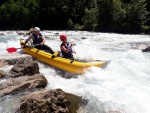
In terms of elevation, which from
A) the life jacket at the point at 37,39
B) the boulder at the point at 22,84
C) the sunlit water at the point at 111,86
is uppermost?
the life jacket at the point at 37,39

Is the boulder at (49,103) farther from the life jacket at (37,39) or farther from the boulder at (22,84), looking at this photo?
the life jacket at (37,39)

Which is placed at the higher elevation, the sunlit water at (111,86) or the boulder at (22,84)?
the boulder at (22,84)

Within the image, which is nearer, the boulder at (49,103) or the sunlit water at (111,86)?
the boulder at (49,103)

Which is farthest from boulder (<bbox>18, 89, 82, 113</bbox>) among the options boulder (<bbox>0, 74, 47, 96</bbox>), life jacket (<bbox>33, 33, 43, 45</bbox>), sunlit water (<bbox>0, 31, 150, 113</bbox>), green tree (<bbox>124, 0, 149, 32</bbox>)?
green tree (<bbox>124, 0, 149, 32</bbox>)

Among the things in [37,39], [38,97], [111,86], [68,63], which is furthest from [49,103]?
[37,39]

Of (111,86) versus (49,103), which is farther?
(111,86)

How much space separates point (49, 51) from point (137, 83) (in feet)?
11.3

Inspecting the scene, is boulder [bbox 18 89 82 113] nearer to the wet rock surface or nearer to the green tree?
the wet rock surface

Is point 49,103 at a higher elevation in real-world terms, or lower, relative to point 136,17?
lower

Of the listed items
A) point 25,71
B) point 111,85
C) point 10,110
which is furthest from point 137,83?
point 10,110

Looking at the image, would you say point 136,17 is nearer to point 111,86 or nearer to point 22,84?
point 111,86

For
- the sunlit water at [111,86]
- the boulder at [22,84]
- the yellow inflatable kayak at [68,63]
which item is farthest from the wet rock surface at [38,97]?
the yellow inflatable kayak at [68,63]

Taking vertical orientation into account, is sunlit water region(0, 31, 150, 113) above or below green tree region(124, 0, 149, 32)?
below

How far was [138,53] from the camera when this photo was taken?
31.2 feet
